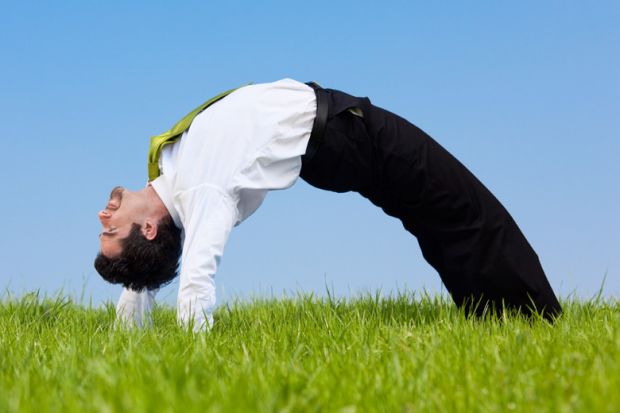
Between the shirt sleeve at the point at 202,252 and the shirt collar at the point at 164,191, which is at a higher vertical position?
the shirt collar at the point at 164,191

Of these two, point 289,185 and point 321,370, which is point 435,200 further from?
point 321,370

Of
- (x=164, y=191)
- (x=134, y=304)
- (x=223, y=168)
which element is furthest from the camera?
(x=134, y=304)

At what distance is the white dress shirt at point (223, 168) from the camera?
11.6 feet

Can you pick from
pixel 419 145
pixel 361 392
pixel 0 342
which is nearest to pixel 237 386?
pixel 361 392

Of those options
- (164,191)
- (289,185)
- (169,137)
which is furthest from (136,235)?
(289,185)

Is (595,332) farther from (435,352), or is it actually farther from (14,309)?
(14,309)

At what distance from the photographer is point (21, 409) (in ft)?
6.81

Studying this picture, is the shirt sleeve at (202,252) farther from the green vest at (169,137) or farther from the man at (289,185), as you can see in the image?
the green vest at (169,137)

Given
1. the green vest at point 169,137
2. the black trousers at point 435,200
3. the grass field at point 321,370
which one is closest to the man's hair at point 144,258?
the green vest at point 169,137

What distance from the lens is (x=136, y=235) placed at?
415 centimetres

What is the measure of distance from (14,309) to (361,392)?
3717mm

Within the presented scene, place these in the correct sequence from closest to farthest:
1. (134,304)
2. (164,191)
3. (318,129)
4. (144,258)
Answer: (318,129) → (164,191) → (144,258) → (134,304)

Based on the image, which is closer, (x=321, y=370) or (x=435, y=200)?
(x=321, y=370)

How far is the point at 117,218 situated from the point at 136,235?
0.14 m
